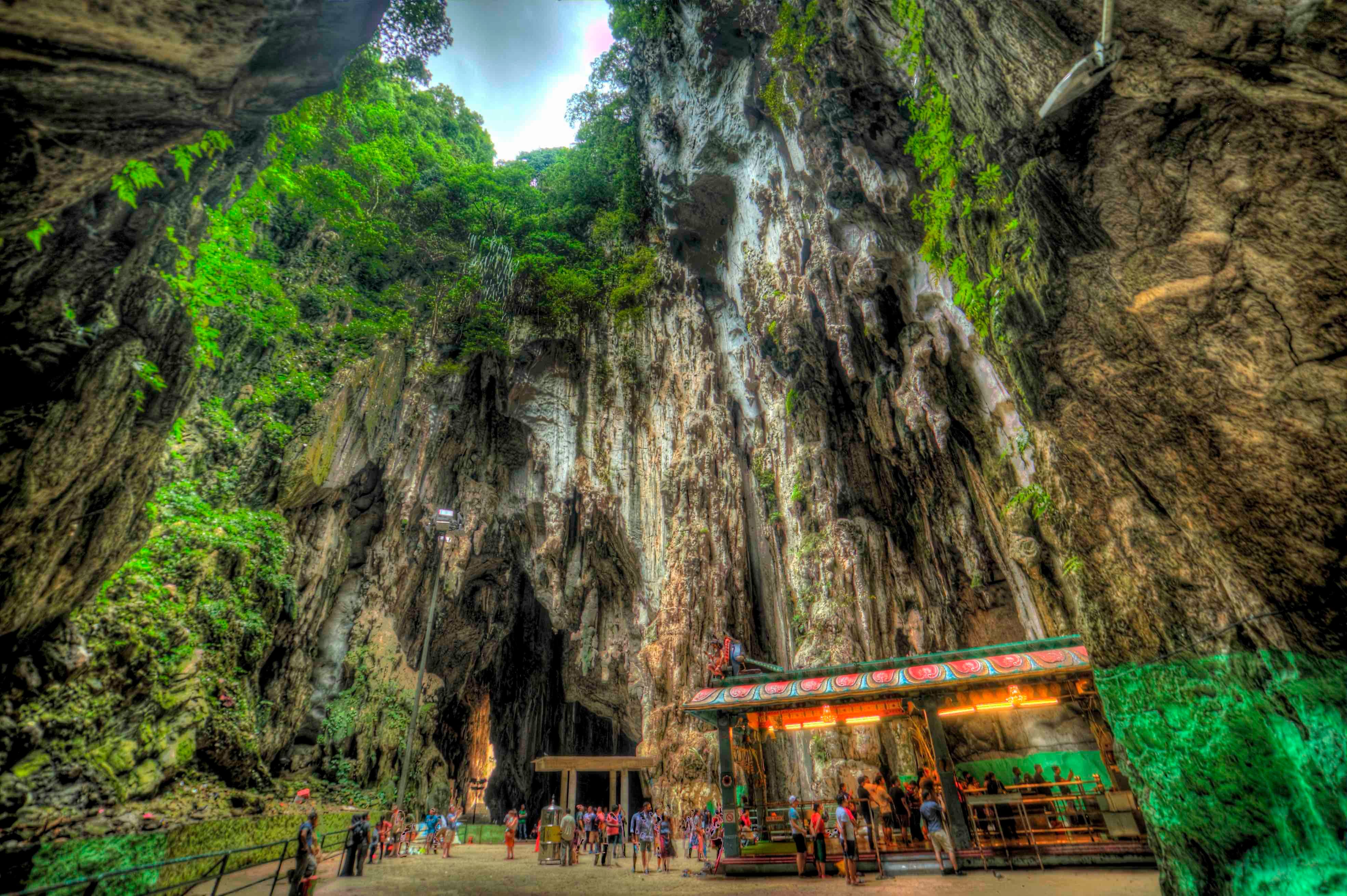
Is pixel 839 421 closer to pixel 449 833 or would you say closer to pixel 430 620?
pixel 430 620

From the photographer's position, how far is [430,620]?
44.9ft

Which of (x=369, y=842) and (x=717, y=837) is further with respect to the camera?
(x=717, y=837)

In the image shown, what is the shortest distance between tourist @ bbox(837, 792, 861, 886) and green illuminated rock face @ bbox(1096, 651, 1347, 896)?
3.56m

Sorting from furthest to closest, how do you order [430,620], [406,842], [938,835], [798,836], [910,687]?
[406,842] → [430,620] → [910,687] → [798,836] → [938,835]

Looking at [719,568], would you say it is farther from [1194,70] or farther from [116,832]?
[1194,70]

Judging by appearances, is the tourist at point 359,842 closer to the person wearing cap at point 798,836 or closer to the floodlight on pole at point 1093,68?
the person wearing cap at point 798,836

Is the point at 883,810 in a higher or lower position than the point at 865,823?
higher

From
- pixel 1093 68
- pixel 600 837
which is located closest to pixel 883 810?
pixel 600 837

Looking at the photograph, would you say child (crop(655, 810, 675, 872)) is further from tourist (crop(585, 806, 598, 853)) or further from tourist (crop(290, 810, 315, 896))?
tourist (crop(290, 810, 315, 896))

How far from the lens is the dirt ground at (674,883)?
6.06 metres

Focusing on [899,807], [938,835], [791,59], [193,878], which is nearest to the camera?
[193,878]

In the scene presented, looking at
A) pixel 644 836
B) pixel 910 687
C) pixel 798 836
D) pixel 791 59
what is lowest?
pixel 644 836

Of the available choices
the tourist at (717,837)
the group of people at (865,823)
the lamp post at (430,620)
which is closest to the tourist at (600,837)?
the tourist at (717,837)

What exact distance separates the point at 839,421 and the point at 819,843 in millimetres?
10067
